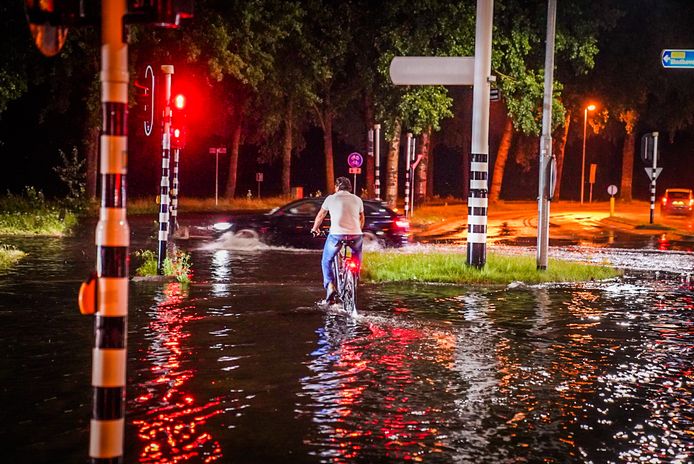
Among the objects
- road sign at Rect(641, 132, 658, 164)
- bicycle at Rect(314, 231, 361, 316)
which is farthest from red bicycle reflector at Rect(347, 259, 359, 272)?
road sign at Rect(641, 132, 658, 164)

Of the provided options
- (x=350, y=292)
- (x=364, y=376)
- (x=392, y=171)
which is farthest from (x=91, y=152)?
(x=364, y=376)

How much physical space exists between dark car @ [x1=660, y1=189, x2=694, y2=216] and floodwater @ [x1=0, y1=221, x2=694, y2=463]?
35850 millimetres

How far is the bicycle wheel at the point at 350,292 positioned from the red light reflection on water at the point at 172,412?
283 cm

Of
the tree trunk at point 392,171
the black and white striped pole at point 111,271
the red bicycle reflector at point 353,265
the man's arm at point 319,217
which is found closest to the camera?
the black and white striped pole at point 111,271

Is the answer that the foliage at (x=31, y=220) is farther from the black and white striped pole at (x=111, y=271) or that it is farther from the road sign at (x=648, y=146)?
the black and white striped pole at (x=111, y=271)

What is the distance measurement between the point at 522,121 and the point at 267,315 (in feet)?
69.4

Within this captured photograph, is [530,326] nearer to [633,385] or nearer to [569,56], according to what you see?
[633,385]

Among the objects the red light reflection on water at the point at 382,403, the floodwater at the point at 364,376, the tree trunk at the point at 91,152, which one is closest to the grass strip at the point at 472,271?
the floodwater at the point at 364,376

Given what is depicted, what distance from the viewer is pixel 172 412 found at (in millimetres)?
7441

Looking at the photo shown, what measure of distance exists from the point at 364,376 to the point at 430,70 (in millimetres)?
9610

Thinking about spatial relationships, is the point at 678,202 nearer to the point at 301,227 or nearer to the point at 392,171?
the point at 392,171

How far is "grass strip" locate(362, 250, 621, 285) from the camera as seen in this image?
17.5 meters

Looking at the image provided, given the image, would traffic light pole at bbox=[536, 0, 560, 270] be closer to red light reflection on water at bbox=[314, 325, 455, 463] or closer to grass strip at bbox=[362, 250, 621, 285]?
grass strip at bbox=[362, 250, 621, 285]

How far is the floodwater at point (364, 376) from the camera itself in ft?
21.7
